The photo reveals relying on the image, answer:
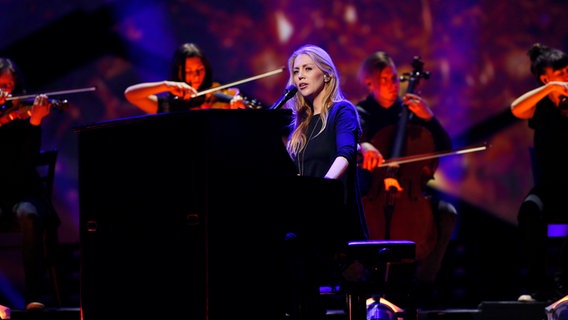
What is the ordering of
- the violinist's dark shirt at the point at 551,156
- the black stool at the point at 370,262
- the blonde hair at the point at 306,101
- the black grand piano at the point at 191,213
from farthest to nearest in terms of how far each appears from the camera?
the violinist's dark shirt at the point at 551,156, the blonde hair at the point at 306,101, the black stool at the point at 370,262, the black grand piano at the point at 191,213

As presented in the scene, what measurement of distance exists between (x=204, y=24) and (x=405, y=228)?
1.99 meters

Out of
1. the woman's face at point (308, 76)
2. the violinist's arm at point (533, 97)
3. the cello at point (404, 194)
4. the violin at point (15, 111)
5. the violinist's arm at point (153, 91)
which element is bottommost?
the cello at point (404, 194)

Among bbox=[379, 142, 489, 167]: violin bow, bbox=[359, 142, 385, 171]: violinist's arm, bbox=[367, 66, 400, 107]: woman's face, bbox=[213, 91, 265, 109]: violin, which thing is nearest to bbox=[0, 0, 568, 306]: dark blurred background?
bbox=[367, 66, 400, 107]: woman's face

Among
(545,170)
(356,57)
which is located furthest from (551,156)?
(356,57)

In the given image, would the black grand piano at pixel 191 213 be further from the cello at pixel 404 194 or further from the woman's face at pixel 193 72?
the woman's face at pixel 193 72

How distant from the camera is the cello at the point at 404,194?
4.34 m

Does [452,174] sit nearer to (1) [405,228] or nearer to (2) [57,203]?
(1) [405,228]

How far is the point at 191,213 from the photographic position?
102 inches

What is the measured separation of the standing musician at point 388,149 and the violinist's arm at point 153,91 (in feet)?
3.34

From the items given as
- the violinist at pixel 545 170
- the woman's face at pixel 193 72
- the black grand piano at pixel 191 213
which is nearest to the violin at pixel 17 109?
the woman's face at pixel 193 72

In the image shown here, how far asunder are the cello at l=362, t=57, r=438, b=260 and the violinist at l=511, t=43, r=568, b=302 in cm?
50

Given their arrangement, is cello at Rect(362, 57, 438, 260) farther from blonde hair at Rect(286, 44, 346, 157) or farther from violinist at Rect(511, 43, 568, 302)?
blonde hair at Rect(286, 44, 346, 157)

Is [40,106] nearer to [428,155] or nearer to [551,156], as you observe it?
[428,155]

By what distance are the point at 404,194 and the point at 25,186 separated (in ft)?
7.05
